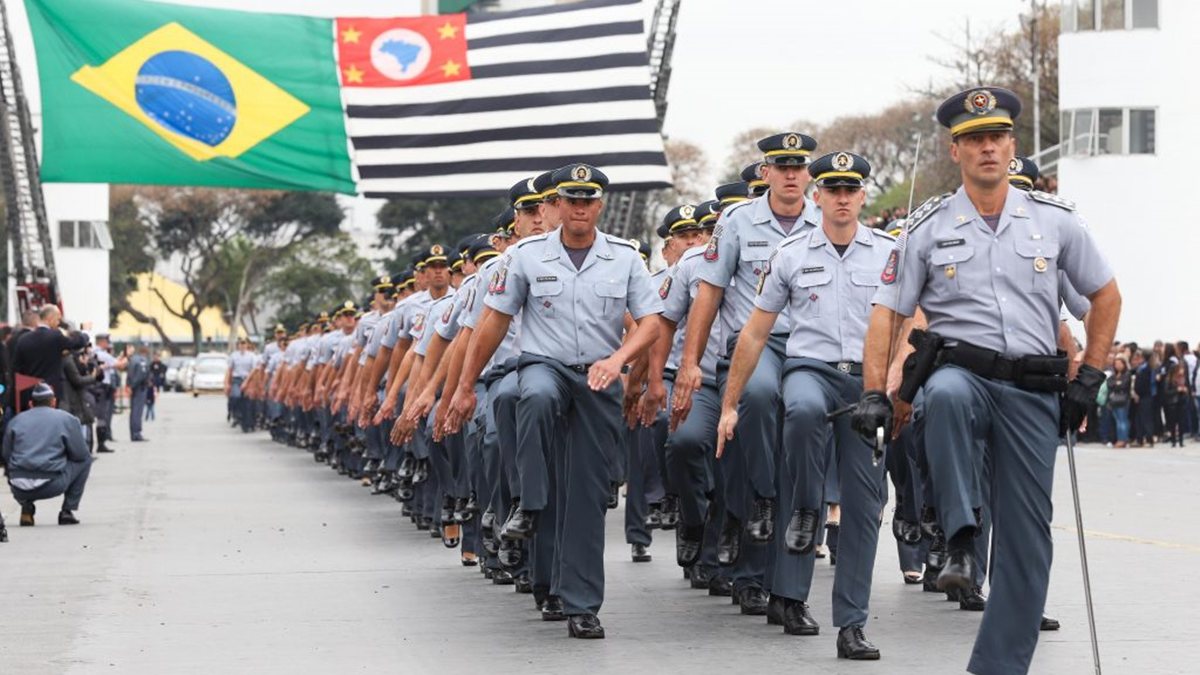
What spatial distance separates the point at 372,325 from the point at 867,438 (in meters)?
14.5

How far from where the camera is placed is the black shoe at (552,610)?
11250 mm

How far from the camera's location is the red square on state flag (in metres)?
30.6

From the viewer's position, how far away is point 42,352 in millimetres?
24469

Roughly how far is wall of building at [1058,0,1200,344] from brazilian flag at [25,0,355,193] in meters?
22.9

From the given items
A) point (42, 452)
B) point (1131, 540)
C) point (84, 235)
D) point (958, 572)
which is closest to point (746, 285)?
point (958, 572)

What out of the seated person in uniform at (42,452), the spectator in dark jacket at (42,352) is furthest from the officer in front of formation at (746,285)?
the spectator in dark jacket at (42,352)

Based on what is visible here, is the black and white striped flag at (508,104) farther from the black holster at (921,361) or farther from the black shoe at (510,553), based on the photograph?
the black holster at (921,361)

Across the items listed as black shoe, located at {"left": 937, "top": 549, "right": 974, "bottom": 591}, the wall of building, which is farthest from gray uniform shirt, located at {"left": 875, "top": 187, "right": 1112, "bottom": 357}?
the wall of building

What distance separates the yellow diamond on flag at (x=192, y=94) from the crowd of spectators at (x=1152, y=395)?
544 inches

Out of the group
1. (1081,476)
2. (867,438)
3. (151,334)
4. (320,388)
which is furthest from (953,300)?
(151,334)

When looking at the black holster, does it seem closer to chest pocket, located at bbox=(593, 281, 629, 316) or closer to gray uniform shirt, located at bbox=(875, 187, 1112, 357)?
gray uniform shirt, located at bbox=(875, 187, 1112, 357)

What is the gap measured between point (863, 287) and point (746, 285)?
1259 millimetres

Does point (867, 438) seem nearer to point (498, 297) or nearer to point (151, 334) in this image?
point (498, 297)

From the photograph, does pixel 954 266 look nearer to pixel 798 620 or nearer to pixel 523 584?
pixel 798 620
